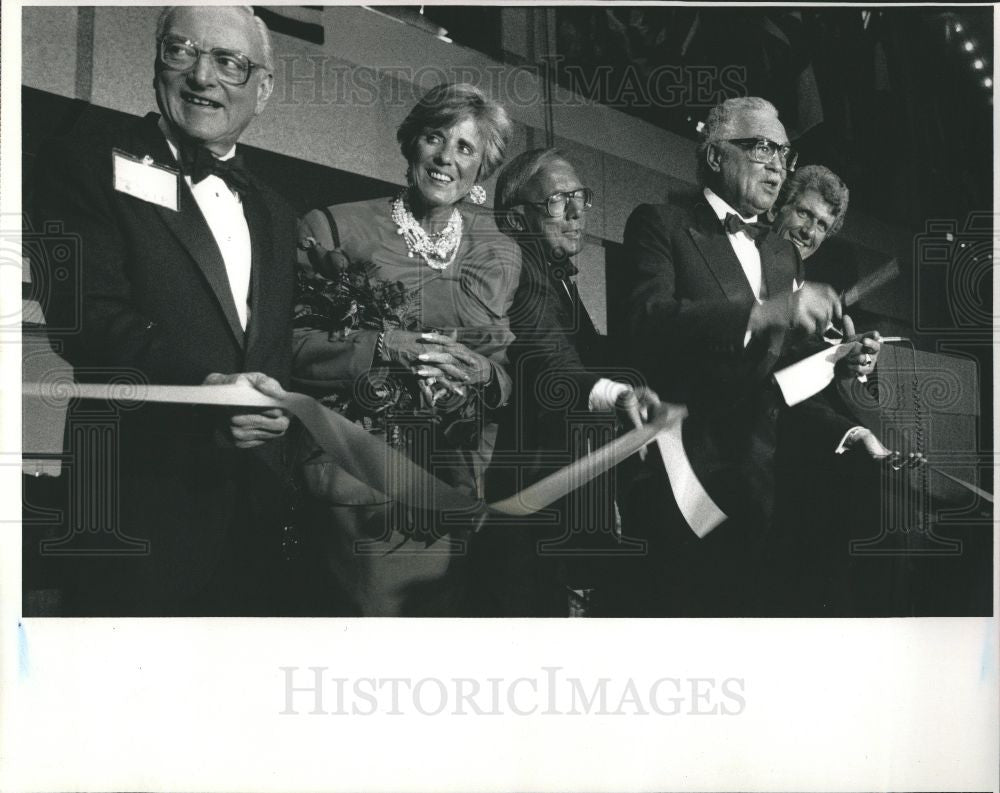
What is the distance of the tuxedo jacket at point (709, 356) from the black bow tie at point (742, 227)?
0.42 ft

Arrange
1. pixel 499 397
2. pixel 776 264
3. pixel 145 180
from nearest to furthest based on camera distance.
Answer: pixel 145 180 → pixel 499 397 → pixel 776 264

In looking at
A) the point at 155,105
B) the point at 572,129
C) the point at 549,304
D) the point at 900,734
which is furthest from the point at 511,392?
the point at 900,734

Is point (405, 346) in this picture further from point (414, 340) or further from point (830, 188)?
point (830, 188)

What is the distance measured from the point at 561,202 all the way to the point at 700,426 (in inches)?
37.7

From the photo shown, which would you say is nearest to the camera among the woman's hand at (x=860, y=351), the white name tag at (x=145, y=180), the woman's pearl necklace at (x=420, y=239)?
the white name tag at (x=145, y=180)

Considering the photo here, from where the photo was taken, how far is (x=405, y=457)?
364 centimetres

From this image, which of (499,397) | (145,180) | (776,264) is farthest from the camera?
(776,264)

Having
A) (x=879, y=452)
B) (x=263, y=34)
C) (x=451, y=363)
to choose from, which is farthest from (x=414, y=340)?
(x=879, y=452)

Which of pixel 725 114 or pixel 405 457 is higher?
pixel 725 114

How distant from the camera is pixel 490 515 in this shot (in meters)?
3.67

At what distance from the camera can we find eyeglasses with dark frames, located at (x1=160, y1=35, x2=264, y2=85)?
358 centimetres

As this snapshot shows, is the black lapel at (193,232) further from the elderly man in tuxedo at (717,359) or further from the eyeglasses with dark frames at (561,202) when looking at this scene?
the elderly man in tuxedo at (717,359)

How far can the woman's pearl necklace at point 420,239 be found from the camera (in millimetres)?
3659

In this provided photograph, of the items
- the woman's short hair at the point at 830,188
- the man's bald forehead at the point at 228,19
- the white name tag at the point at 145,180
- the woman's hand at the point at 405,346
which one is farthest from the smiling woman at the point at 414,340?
the woman's short hair at the point at 830,188
